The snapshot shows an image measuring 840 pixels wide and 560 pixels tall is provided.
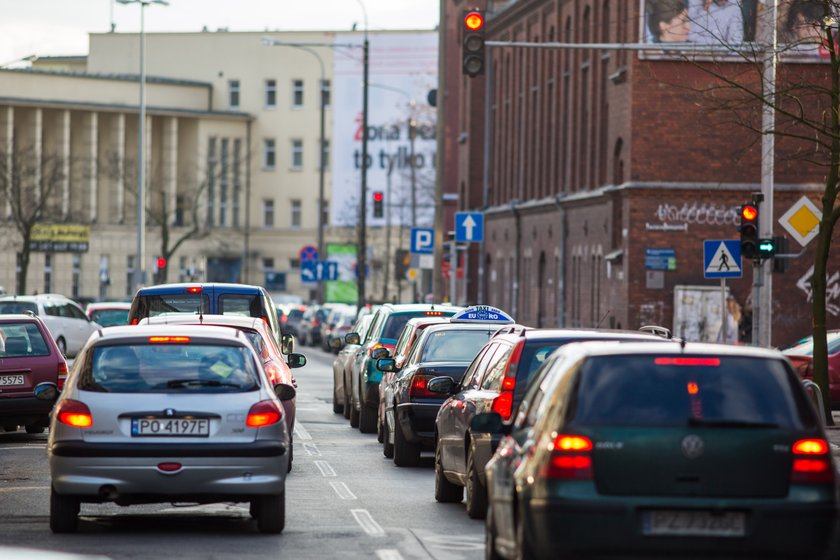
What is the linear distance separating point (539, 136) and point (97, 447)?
49759 mm

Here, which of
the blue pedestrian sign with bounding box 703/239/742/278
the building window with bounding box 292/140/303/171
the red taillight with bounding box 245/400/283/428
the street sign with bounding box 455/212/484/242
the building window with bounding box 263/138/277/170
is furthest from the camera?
the building window with bounding box 292/140/303/171

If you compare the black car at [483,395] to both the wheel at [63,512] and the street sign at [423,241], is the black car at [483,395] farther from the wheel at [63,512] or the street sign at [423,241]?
the street sign at [423,241]

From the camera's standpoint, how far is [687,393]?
950 cm

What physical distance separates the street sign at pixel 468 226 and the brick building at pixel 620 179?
312 centimetres

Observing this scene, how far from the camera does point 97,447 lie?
502 inches

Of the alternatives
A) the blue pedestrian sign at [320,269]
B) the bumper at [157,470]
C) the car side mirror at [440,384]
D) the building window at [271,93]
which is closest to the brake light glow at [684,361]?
the bumper at [157,470]

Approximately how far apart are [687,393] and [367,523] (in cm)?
513

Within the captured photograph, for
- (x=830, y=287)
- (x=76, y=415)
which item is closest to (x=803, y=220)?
(x=76, y=415)

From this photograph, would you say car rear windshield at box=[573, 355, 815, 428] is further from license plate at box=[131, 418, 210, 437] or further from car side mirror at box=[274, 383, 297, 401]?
car side mirror at box=[274, 383, 297, 401]

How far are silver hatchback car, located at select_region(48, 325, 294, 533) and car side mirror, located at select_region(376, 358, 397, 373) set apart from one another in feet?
25.7

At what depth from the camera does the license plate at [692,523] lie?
9.31 metres

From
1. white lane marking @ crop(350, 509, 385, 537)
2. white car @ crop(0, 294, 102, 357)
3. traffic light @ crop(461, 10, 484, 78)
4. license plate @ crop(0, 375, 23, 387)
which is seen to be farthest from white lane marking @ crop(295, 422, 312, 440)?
white car @ crop(0, 294, 102, 357)

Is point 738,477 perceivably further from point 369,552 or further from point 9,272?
point 9,272

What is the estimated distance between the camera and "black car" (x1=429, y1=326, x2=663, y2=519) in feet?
46.3
